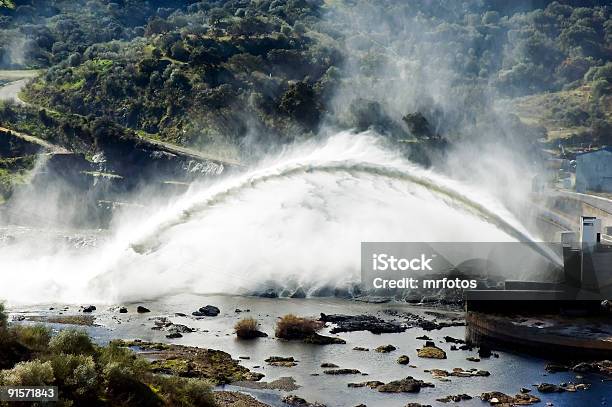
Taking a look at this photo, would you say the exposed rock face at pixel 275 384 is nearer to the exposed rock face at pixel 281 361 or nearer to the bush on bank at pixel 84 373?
the exposed rock face at pixel 281 361

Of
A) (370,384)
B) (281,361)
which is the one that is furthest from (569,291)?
(281,361)

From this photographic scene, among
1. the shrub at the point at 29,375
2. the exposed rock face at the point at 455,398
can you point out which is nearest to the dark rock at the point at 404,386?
the exposed rock face at the point at 455,398

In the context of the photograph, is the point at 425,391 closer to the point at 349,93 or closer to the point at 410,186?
the point at 410,186

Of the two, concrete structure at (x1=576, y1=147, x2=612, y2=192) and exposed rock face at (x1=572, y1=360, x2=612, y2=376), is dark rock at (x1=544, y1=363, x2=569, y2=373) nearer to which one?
exposed rock face at (x1=572, y1=360, x2=612, y2=376)

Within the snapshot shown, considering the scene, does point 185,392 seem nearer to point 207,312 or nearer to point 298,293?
point 207,312

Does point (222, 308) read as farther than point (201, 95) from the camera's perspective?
No

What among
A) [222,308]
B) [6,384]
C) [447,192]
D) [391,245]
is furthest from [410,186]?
[6,384]
